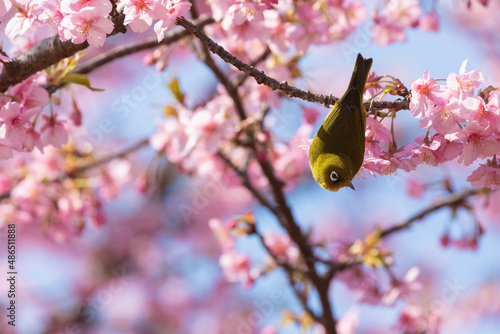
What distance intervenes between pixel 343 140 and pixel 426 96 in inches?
13.6

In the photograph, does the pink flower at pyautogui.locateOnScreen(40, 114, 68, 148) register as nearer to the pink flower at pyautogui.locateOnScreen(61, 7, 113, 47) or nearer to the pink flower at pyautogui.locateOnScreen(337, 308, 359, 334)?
the pink flower at pyautogui.locateOnScreen(61, 7, 113, 47)

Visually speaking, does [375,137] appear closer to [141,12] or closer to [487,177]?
[487,177]

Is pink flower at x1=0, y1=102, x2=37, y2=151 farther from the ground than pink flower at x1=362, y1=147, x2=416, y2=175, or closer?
farther from the ground

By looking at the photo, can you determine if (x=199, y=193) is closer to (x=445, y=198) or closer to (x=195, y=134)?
(x=195, y=134)

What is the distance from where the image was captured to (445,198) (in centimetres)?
325

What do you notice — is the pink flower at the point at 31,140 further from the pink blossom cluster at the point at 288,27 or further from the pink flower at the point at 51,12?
the pink blossom cluster at the point at 288,27

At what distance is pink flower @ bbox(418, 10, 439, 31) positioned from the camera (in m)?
3.77

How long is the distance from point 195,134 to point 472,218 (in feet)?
6.09

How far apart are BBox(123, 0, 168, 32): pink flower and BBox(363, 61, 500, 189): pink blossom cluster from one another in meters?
0.84

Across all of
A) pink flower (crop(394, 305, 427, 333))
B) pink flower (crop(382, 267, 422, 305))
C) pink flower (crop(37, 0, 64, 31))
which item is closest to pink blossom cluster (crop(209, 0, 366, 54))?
pink flower (crop(37, 0, 64, 31))

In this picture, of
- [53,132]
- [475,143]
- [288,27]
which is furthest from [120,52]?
[475,143]

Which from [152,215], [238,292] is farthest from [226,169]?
[238,292]

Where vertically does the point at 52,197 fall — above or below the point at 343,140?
above

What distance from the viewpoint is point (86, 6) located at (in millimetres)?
1779
